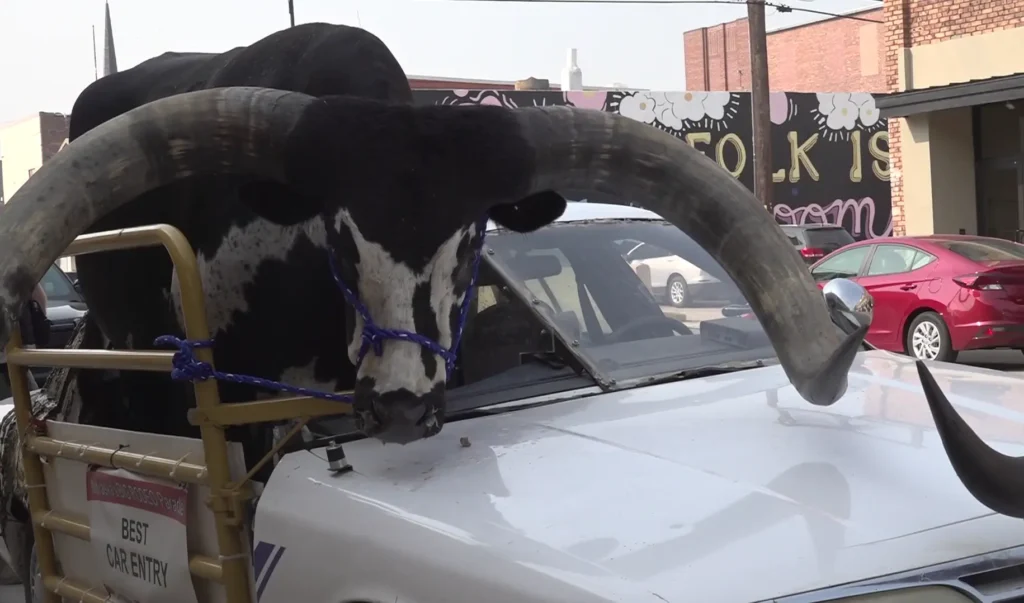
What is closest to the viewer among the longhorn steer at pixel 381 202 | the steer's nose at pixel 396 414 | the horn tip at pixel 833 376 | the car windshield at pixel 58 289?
the horn tip at pixel 833 376

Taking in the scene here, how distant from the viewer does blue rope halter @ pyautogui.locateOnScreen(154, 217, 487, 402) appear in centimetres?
311

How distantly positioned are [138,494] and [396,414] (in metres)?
1.07

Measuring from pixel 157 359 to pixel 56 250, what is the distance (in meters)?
0.47

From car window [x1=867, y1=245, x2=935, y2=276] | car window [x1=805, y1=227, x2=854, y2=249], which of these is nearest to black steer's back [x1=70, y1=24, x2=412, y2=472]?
car window [x1=867, y1=245, x2=935, y2=276]

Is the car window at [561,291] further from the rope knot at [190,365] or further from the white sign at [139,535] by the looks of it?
the white sign at [139,535]

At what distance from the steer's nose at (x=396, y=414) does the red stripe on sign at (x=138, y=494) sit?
2.13ft

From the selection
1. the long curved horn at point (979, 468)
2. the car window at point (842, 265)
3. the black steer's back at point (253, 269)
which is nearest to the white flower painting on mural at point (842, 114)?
the car window at point (842, 265)

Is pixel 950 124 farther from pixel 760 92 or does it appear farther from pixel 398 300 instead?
pixel 398 300

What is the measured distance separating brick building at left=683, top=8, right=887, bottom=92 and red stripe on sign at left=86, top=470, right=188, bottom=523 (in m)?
42.6

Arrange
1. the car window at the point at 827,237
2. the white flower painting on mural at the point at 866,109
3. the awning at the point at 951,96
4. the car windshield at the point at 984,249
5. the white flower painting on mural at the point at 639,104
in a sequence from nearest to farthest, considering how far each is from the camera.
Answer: the car windshield at the point at 984,249 < the awning at the point at 951,96 < the car window at the point at 827,237 < the white flower painting on mural at the point at 639,104 < the white flower painting on mural at the point at 866,109

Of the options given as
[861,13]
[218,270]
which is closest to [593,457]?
[218,270]

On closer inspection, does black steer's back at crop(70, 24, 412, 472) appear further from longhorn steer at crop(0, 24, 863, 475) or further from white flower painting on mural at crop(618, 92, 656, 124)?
white flower painting on mural at crop(618, 92, 656, 124)

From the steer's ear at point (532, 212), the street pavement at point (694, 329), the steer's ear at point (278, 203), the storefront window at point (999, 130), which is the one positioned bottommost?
the street pavement at point (694, 329)

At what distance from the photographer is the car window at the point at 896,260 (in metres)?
13.4
